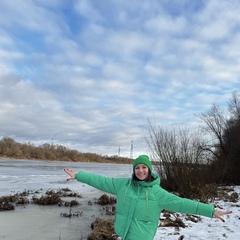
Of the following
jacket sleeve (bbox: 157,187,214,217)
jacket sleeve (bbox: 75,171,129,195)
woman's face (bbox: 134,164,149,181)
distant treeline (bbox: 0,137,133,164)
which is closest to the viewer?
jacket sleeve (bbox: 157,187,214,217)

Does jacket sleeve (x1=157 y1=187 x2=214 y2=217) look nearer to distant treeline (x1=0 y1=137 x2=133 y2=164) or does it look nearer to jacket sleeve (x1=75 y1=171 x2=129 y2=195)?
jacket sleeve (x1=75 y1=171 x2=129 y2=195)

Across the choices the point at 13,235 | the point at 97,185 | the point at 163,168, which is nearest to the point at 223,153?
the point at 163,168

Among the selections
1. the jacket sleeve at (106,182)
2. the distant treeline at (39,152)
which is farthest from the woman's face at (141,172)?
the distant treeline at (39,152)

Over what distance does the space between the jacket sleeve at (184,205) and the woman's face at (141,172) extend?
0.72 feet

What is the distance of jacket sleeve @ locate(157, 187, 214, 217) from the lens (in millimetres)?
3295

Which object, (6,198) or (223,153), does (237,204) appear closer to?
(6,198)

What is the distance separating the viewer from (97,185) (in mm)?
3740

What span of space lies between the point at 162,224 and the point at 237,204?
186 inches

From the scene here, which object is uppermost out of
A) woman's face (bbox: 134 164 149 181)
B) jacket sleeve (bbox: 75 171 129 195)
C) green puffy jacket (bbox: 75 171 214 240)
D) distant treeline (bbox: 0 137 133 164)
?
distant treeline (bbox: 0 137 133 164)

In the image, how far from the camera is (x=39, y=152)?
306 feet

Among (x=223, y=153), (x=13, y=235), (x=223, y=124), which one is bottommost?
(x=13, y=235)

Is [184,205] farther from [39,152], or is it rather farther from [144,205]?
[39,152]

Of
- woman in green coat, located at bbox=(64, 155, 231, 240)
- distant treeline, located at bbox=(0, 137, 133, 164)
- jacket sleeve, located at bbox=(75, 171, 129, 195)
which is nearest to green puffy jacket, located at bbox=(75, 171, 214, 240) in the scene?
woman in green coat, located at bbox=(64, 155, 231, 240)

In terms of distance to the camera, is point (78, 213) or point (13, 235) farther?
point (78, 213)
